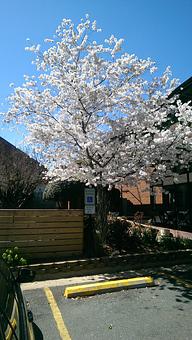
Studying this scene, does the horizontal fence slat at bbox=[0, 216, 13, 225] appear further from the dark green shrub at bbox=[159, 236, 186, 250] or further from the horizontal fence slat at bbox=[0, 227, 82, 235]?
the dark green shrub at bbox=[159, 236, 186, 250]

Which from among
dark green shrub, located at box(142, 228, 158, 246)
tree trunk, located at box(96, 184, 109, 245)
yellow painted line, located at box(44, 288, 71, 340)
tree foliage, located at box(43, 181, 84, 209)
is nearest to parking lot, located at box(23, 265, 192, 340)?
yellow painted line, located at box(44, 288, 71, 340)

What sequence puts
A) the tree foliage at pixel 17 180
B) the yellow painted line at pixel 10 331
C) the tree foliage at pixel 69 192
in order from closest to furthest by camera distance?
the yellow painted line at pixel 10 331, the tree foliage at pixel 17 180, the tree foliage at pixel 69 192

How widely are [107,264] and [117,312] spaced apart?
270 cm

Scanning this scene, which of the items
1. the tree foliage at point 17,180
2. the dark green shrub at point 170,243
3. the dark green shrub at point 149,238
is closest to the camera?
the dark green shrub at point 170,243

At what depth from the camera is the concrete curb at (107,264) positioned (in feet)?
24.7

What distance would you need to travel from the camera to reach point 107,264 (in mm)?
8086

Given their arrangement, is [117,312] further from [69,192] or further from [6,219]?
[69,192]

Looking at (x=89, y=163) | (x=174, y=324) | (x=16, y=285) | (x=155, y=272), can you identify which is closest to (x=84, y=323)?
(x=174, y=324)

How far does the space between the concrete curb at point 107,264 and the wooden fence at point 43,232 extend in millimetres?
805

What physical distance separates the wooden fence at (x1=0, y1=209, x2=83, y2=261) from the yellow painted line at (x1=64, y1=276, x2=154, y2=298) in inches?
82.8

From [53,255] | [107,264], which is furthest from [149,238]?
[53,255]

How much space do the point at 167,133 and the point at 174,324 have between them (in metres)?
5.15

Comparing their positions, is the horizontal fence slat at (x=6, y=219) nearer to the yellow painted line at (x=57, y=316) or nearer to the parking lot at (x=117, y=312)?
the parking lot at (x=117, y=312)

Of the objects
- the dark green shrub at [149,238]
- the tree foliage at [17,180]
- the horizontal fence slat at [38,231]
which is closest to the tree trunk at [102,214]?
the horizontal fence slat at [38,231]
